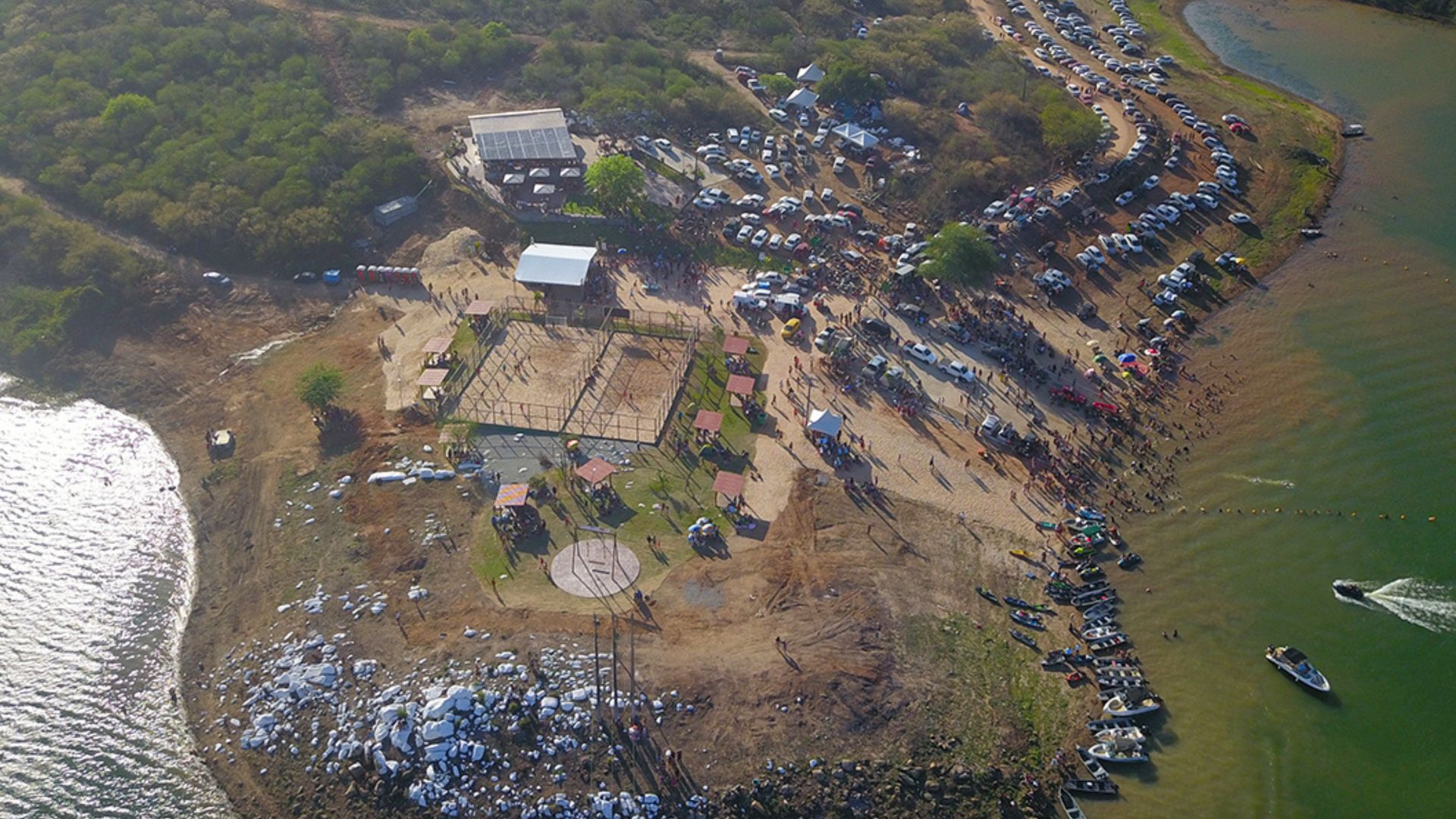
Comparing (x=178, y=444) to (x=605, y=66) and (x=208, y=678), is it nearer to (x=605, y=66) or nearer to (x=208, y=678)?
(x=208, y=678)

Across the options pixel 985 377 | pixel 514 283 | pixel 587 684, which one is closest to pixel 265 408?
pixel 514 283

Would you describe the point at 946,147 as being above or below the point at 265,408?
above

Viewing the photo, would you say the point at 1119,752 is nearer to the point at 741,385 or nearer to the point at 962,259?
the point at 741,385

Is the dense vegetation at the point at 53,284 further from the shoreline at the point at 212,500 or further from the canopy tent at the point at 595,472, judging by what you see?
the canopy tent at the point at 595,472

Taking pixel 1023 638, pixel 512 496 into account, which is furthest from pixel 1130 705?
pixel 512 496

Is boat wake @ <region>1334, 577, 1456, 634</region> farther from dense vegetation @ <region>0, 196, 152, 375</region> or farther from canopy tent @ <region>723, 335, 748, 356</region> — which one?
dense vegetation @ <region>0, 196, 152, 375</region>

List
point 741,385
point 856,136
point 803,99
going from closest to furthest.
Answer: point 741,385
point 856,136
point 803,99
